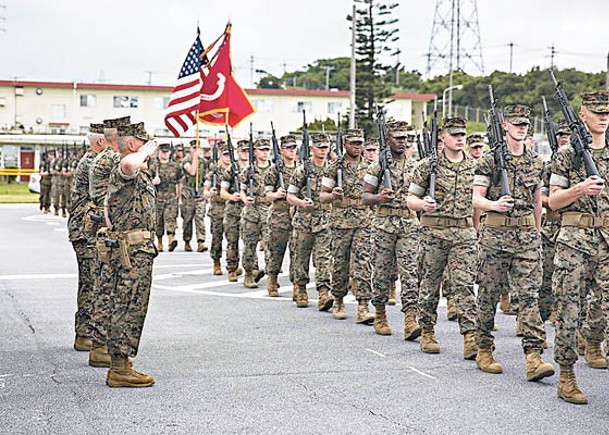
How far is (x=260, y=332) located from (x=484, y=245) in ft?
9.96

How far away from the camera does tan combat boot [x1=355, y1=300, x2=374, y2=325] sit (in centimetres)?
1062

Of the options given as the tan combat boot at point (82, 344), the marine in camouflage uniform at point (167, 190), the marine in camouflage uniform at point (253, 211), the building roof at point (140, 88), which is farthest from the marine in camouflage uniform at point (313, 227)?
the building roof at point (140, 88)

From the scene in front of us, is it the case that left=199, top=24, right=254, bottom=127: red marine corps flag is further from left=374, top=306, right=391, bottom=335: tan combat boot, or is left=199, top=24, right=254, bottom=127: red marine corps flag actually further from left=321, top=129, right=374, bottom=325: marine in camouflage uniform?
left=374, top=306, right=391, bottom=335: tan combat boot

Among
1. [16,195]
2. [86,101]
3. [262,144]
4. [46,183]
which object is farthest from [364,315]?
[86,101]

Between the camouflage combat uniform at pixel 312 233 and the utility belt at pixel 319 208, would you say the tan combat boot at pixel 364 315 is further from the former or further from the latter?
the utility belt at pixel 319 208

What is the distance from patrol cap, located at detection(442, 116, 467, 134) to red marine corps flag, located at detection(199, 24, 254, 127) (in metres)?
11.6

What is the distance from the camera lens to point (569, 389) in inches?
281

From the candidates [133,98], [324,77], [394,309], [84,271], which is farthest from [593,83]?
[84,271]

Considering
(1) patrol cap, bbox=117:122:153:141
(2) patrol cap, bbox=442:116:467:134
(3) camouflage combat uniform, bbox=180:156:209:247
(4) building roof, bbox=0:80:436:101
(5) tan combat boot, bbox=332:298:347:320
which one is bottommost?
(5) tan combat boot, bbox=332:298:347:320

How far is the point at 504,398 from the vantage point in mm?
7207

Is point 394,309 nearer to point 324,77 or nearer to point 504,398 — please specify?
point 504,398

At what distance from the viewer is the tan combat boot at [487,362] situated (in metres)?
8.12

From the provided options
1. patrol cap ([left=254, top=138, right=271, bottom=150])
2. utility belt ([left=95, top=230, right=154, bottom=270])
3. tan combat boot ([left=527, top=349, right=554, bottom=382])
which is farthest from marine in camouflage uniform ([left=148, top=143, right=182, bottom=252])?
tan combat boot ([left=527, top=349, right=554, bottom=382])

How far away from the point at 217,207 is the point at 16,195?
115ft
